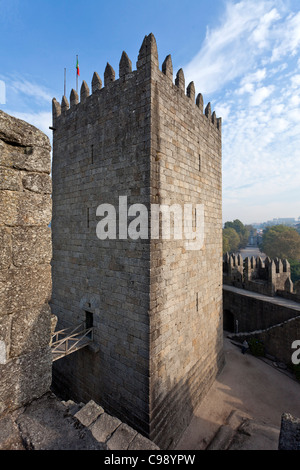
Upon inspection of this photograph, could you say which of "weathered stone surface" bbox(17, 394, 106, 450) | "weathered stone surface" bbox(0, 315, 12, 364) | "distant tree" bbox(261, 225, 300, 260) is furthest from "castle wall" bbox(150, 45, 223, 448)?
"distant tree" bbox(261, 225, 300, 260)

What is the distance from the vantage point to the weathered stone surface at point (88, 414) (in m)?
2.63

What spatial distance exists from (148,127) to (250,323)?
533 inches

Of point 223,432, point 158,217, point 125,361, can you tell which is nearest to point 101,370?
point 125,361

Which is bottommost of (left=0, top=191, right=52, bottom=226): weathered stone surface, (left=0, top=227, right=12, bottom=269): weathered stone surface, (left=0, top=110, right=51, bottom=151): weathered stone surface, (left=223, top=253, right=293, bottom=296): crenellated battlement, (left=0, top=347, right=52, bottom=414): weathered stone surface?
(left=223, top=253, right=293, bottom=296): crenellated battlement

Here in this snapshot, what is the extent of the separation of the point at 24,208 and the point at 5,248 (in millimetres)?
391

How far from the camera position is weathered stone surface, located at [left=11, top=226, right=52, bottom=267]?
1.98 m

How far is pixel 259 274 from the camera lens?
17391 mm

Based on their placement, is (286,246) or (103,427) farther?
(286,246)

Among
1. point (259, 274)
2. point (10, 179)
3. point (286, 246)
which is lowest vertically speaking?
point (259, 274)

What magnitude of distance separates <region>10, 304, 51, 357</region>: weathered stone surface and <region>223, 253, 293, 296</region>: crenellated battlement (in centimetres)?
1568

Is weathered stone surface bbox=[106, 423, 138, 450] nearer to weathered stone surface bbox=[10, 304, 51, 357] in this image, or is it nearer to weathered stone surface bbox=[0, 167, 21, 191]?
weathered stone surface bbox=[10, 304, 51, 357]

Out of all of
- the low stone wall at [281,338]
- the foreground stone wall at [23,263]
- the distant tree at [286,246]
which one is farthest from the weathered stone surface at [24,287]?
the distant tree at [286,246]

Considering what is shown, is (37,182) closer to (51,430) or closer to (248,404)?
(51,430)

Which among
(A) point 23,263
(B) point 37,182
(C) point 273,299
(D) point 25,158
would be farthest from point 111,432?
(C) point 273,299
